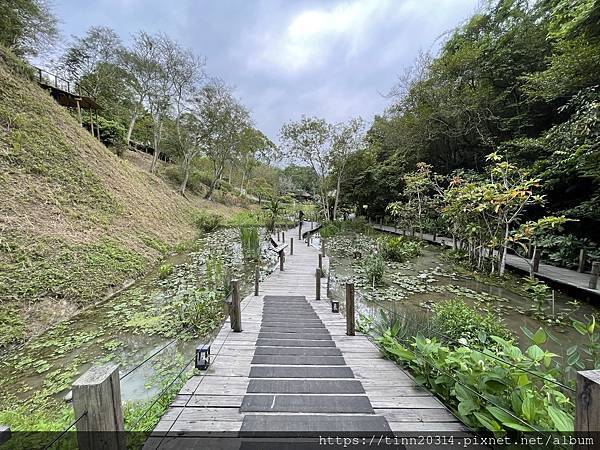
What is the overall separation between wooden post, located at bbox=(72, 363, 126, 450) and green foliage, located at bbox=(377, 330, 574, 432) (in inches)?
64.9

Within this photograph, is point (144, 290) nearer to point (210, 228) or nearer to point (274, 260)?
point (274, 260)

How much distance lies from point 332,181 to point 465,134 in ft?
30.8

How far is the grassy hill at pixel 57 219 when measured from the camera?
4461 millimetres

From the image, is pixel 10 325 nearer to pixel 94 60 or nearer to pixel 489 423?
pixel 489 423

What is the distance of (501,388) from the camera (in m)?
1.33

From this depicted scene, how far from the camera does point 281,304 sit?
489 centimetres

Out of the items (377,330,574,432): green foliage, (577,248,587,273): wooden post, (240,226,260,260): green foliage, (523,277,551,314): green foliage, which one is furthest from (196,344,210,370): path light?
(577,248,587,273): wooden post

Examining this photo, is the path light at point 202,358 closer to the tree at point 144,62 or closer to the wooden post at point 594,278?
the wooden post at point 594,278

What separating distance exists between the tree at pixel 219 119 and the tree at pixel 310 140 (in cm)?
420

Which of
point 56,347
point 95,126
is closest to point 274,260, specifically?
point 56,347

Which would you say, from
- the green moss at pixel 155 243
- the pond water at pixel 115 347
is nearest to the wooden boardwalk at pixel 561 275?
the pond water at pixel 115 347

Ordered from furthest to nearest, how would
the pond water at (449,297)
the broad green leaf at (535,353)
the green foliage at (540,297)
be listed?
the green foliage at (540,297)
the pond water at (449,297)
the broad green leaf at (535,353)

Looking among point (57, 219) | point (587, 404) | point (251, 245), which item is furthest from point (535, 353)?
point (57, 219)

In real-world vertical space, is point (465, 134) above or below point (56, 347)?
above
